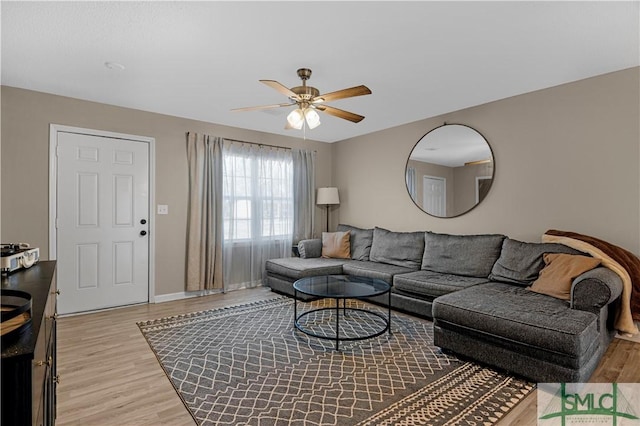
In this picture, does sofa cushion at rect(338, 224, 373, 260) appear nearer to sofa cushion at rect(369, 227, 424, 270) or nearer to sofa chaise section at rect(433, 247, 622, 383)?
sofa cushion at rect(369, 227, 424, 270)

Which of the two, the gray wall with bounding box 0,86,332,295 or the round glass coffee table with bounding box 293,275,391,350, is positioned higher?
→ the gray wall with bounding box 0,86,332,295

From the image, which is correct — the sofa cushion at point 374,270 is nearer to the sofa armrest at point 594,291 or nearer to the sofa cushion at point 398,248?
the sofa cushion at point 398,248

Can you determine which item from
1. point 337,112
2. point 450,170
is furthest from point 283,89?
point 450,170

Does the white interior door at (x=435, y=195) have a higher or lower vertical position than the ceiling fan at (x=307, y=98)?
lower

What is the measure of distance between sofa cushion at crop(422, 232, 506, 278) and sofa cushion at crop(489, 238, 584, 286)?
0.11 m

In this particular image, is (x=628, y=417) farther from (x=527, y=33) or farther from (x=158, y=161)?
(x=158, y=161)

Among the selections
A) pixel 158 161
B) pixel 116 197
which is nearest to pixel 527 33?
pixel 158 161

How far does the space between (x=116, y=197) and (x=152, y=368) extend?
2.32 m

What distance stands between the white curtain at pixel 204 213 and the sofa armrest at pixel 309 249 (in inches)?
46.1

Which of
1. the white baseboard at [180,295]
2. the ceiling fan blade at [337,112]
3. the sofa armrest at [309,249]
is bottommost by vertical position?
the white baseboard at [180,295]

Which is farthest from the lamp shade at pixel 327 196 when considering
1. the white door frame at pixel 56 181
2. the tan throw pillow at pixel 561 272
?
the tan throw pillow at pixel 561 272

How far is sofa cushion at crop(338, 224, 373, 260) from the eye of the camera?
4.93 meters

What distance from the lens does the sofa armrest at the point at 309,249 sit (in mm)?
5066

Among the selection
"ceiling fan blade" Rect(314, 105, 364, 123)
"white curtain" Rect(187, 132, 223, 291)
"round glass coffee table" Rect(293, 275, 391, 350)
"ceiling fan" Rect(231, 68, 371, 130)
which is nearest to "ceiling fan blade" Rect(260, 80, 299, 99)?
"ceiling fan" Rect(231, 68, 371, 130)
